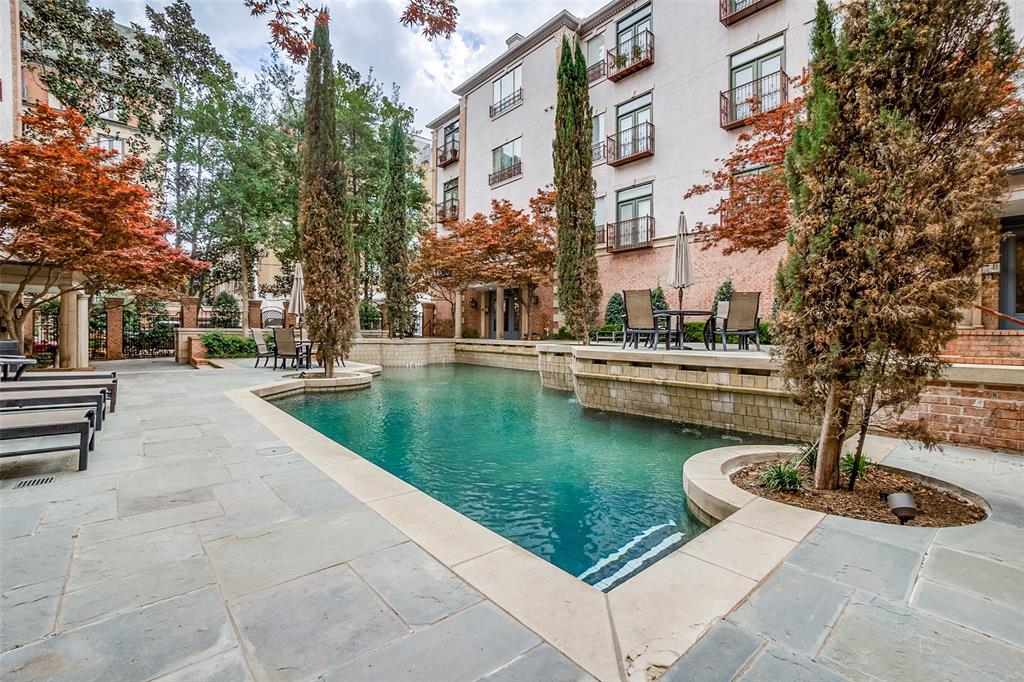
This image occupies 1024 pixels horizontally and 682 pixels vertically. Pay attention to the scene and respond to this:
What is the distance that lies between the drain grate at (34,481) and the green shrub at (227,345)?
36.4 ft

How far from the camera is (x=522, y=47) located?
57.8 feet

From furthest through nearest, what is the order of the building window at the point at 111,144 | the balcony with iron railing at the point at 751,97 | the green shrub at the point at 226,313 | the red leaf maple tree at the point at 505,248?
the green shrub at the point at 226,313
the red leaf maple tree at the point at 505,248
the balcony with iron railing at the point at 751,97
the building window at the point at 111,144

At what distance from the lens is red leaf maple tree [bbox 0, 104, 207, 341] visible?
666 cm

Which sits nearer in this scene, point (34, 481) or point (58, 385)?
point (34, 481)

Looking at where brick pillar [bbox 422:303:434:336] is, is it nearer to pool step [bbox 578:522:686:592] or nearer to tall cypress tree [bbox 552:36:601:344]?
tall cypress tree [bbox 552:36:601:344]

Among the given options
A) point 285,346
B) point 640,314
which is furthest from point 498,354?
point 640,314

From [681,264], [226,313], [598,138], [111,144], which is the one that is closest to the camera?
[681,264]

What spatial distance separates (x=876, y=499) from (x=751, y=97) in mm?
11795

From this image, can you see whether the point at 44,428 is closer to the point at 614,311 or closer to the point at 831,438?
the point at 831,438

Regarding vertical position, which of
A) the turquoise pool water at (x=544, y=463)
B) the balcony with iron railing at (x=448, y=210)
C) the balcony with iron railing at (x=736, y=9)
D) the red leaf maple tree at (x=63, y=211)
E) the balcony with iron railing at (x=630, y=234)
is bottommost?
the turquoise pool water at (x=544, y=463)

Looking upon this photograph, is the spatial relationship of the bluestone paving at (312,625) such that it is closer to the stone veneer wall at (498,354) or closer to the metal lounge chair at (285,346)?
the metal lounge chair at (285,346)

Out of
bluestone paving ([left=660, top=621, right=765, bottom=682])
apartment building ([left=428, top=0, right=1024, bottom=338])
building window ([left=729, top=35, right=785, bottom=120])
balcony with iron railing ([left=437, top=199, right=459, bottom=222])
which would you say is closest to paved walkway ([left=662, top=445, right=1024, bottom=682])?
bluestone paving ([left=660, top=621, right=765, bottom=682])

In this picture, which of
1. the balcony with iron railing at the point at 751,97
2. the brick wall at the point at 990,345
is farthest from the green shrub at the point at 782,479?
the balcony with iron railing at the point at 751,97

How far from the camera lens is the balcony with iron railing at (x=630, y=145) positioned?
1415 cm
